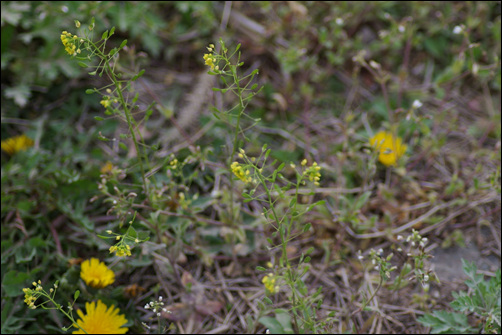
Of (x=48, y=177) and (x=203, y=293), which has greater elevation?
(x=48, y=177)

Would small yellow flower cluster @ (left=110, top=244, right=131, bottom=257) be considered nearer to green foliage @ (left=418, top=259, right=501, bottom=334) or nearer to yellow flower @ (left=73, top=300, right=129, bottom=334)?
yellow flower @ (left=73, top=300, right=129, bottom=334)

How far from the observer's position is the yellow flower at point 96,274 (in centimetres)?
193

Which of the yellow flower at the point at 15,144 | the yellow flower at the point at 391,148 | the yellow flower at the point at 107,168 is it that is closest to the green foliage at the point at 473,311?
the yellow flower at the point at 391,148

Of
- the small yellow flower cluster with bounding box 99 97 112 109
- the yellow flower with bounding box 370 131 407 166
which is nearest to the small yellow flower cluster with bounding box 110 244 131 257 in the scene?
the small yellow flower cluster with bounding box 99 97 112 109

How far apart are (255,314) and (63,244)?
0.99 m

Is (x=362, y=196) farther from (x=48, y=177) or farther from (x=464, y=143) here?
(x=48, y=177)

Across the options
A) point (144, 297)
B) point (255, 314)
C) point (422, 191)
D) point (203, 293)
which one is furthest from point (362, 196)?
point (144, 297)

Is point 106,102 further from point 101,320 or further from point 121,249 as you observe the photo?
point 101,320

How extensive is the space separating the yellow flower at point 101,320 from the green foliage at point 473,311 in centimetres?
126

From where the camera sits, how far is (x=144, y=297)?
2082 mm

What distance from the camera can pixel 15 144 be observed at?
7.97 feet

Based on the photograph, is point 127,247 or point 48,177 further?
point 48,177

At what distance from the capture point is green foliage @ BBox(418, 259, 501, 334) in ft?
5.97

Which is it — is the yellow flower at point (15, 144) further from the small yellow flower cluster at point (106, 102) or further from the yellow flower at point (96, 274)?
the small yellow flower cluster at point (106, 102)
